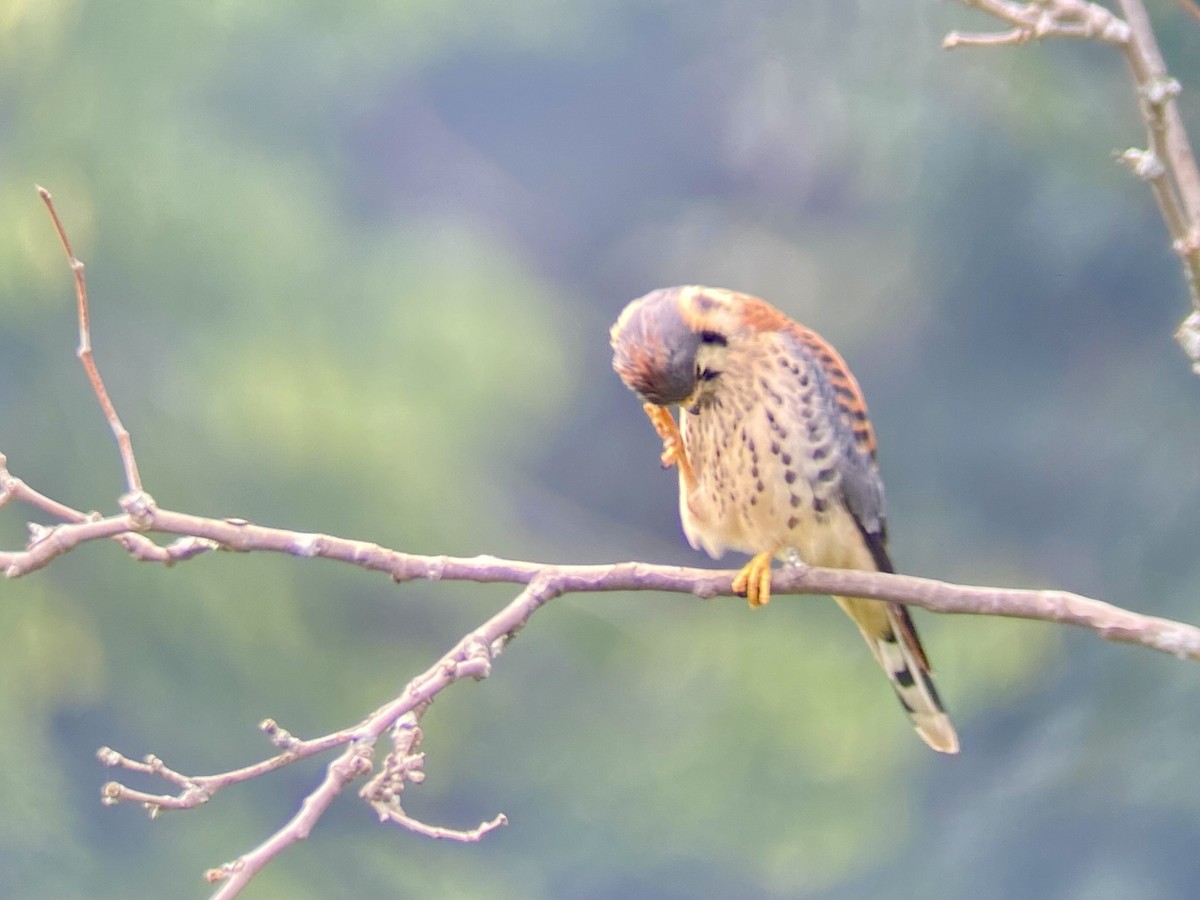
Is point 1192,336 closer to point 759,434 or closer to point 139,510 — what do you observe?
point 759,434

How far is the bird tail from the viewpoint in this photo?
6.36ft

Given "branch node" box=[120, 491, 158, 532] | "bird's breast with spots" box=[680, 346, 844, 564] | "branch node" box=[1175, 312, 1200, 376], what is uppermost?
"bird's breast with spots" box=[680, 346, 844, 564]

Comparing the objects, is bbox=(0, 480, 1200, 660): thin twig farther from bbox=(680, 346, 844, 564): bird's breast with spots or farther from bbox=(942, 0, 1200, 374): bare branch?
bbox=(942, 0, 1200, 374): bare branch

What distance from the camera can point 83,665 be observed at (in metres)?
2.19

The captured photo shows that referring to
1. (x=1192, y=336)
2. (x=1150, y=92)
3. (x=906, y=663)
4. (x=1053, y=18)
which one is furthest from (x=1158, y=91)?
(x=906, y=663)

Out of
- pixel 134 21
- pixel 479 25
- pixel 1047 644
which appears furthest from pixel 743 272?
pixel 134 21

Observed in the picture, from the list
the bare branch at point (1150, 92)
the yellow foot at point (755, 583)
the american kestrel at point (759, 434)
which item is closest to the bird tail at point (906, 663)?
the american kestrel at point (759, 434)

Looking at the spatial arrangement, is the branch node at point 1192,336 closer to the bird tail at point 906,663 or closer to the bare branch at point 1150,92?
the bare branch at point 1150,92

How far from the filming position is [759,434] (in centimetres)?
169

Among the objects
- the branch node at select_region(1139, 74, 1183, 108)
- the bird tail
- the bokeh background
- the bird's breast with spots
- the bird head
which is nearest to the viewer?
the branch node at select_region(1139, 74, 1183, 108)

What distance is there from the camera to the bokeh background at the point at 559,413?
2.21 metres

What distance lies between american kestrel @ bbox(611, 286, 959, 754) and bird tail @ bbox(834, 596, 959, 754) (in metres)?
0.11

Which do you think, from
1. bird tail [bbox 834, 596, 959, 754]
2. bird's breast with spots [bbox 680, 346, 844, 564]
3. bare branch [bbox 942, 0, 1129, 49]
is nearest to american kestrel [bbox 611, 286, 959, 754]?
bird's breast with spots [bbox 680, 346, 844, 564]

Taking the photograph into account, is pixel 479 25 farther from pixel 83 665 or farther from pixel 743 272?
pixel 83 665
